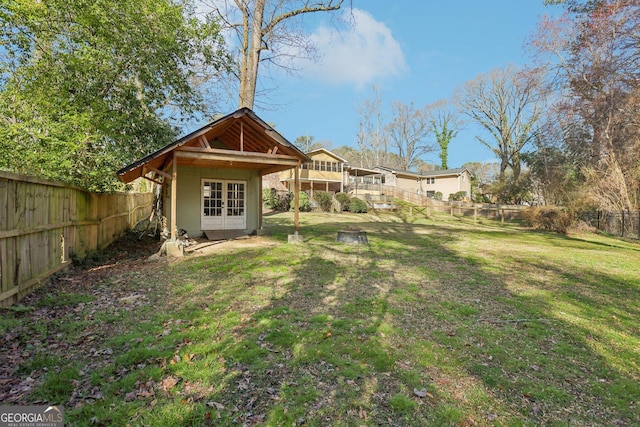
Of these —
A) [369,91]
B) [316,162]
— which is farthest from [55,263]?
[369,91]

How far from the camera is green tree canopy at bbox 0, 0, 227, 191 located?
6926 mm

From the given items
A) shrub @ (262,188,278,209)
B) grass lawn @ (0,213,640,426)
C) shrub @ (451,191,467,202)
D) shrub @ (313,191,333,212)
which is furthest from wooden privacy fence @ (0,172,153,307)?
shrub @ (451,191,467,202)

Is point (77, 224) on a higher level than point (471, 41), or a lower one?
lower

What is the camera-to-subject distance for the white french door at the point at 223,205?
11.8 meters

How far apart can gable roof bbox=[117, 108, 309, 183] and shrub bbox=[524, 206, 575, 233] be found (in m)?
15.0

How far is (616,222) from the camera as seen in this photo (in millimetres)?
15336

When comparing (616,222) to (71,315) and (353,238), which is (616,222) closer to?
(353,238)

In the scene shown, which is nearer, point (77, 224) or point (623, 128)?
point (77, 224)

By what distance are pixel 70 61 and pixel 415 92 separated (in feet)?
148

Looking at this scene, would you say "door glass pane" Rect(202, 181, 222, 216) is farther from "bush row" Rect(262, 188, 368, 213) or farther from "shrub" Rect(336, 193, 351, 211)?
"shrub" Rect(336, 193, 351, 211)

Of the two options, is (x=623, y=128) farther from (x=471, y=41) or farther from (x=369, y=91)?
(x=369, y=91)

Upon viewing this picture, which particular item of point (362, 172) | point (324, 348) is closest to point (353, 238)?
point (324, 348)

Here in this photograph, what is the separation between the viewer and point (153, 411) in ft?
8.56

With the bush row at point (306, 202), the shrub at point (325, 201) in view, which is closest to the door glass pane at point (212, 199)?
the bush row at point (306, 202)
